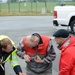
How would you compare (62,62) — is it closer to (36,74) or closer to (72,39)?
(72,39)

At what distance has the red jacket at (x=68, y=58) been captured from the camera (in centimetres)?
360

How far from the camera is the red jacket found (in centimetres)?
360

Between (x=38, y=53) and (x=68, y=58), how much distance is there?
3.54 ft

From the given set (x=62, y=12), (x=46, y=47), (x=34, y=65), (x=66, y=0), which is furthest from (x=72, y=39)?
(x=66, y=0)

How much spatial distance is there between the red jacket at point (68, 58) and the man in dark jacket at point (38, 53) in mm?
741

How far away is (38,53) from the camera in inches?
181

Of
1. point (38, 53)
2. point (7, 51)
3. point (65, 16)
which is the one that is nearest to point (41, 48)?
point (38, 53)

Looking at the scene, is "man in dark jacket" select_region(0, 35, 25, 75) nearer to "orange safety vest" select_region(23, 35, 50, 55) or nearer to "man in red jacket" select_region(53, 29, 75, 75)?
"orange safety vest" select_region(23, 35, 50, 55)

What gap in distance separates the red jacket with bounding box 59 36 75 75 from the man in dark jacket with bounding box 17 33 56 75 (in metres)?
0.74

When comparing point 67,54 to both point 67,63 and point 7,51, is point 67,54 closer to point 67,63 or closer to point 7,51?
point 67,63

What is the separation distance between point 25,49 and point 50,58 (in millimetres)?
417

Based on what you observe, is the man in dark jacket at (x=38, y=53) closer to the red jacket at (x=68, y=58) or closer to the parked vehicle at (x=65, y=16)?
the red jacket at (x=68, y=58)

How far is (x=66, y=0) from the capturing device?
22.3 meters

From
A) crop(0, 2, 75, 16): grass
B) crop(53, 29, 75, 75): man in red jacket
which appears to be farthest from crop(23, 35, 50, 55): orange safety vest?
crop(0, 2, 75, 16): grass
